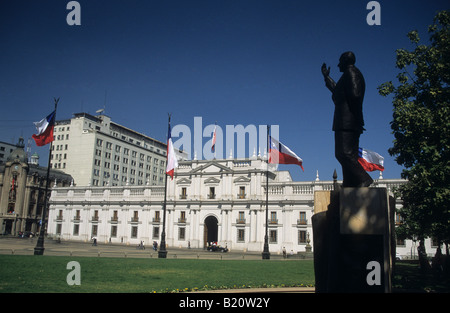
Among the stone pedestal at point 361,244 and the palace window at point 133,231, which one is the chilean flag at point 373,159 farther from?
the palace window at point 133,231

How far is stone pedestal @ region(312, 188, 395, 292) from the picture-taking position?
8070 millimetres

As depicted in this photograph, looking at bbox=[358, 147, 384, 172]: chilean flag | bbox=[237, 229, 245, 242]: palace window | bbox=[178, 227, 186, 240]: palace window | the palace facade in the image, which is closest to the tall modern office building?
the palace facade

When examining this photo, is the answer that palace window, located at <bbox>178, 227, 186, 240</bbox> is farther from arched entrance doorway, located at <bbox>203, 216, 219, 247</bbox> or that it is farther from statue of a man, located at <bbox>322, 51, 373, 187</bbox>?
statue of a man, located at <bbox>322, 51, 373, 187</bbox>

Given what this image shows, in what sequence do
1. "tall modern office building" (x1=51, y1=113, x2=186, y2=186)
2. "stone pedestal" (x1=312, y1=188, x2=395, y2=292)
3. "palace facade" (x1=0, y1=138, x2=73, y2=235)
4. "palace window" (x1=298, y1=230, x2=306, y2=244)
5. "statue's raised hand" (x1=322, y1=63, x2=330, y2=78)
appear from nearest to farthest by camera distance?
"stone pedestal" (x1=312, y1=188, x2=395, y2=292) → "statue's raised hand" (x1=322, y1=63, x2=330, y2=78) → "palace window" (x1=298, y1=230, x2=306, y2=244) → "palace facade" (x1=0, y1=138, x2=73, y2=235) → "tall modern office building" (x1=51, y1=113, x2=186, y2=186)

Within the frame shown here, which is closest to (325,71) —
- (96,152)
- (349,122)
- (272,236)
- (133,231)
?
(349,122)

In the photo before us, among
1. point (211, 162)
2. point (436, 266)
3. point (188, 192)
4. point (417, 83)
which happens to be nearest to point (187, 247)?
point (188, 192)

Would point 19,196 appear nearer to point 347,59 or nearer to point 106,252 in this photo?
point 106,252

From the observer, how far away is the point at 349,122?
9.22 metres

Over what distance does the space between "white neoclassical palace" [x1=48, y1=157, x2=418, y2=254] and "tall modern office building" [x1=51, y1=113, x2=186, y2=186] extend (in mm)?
15777

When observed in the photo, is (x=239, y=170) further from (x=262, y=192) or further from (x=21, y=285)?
(x=21, y=285)

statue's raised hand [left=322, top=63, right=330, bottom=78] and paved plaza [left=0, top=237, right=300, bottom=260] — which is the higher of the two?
statue's raised hand [left=322, top=63, right=330, bottom=78]

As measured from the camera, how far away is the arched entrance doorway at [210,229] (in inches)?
2271

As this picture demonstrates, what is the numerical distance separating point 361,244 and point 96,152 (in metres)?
83.3
